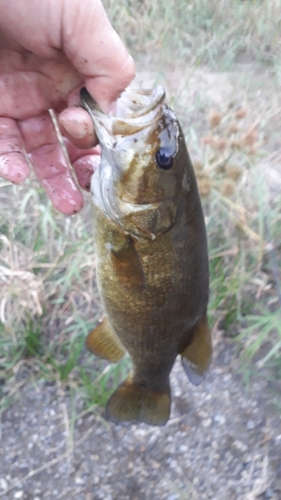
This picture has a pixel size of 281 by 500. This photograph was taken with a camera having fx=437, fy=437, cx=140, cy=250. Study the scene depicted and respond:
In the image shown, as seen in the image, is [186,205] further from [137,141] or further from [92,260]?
[92,260]

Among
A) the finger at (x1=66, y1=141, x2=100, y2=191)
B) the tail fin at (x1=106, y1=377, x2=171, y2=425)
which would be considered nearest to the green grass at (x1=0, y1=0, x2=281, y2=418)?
the tail fin at (x1=106, y1=377, x2=171, y2=425)

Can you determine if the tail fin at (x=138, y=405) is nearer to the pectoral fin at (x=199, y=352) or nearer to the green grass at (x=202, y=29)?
the pectoral fin at (x=199, y=352)

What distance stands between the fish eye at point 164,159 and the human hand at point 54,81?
0.21 meters

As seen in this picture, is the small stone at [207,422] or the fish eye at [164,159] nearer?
the fish eye at [164,159]

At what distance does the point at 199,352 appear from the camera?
4.58ft

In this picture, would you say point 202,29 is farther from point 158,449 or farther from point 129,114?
point 158,449

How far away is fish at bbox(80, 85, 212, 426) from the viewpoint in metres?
1.14

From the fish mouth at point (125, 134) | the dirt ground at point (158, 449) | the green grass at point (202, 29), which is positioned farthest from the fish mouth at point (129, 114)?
the green grass at point (202, 29)

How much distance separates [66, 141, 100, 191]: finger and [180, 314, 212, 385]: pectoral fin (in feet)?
2.08

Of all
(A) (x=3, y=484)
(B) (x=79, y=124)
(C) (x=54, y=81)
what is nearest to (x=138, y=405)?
(A) (x=3, y=484)

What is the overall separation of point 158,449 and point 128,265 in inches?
46.3

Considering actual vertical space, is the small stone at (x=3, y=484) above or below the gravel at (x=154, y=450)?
below

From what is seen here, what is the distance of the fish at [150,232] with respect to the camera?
1138mm

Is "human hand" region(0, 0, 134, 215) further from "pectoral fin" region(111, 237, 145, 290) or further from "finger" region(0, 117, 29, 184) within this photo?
"pectoral fin" region(111, 237, 145, 290)
